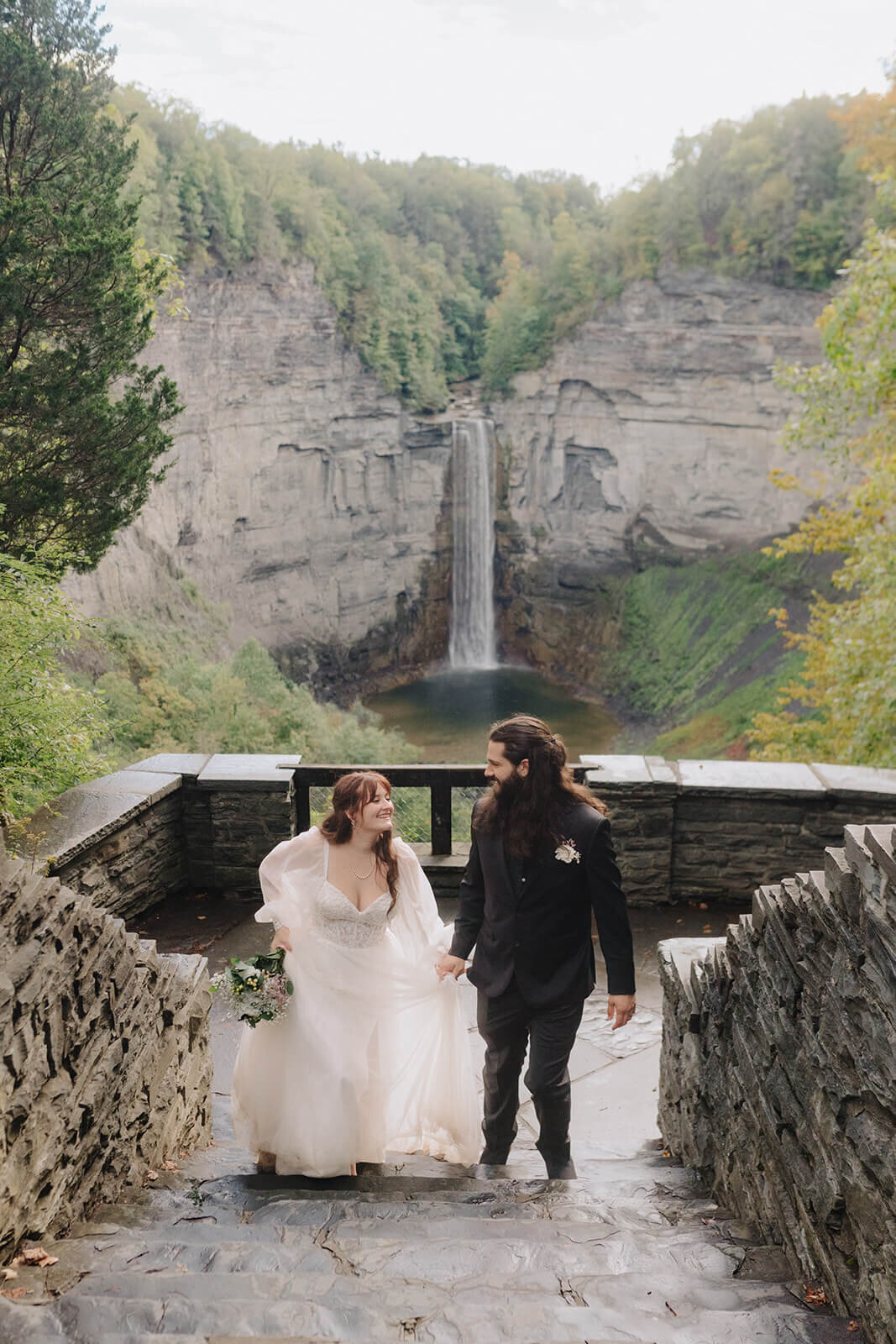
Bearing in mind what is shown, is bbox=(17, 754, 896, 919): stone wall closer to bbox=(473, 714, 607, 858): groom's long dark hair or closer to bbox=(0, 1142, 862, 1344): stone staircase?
bbox=(473, 714, 607, 858): groom's long dark hair

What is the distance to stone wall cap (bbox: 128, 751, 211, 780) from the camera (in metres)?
6.07

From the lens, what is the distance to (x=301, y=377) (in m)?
27.9

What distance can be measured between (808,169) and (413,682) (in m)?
18.2

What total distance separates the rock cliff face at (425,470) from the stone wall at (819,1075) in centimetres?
2129

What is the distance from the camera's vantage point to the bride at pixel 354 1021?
3.45 m

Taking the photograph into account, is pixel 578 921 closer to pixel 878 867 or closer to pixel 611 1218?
pixel 611 1218

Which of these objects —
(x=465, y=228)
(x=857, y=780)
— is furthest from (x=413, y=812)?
(x=465, y=228)

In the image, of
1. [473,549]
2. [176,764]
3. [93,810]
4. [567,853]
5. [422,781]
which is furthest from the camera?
[473,549]

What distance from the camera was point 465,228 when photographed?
37000mm

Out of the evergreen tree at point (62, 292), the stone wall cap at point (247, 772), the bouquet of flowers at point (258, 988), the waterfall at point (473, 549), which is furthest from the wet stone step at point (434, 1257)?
the waterfall at point (473, 549)

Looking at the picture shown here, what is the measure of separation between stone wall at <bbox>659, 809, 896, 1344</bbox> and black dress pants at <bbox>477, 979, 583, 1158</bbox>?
0.50 m

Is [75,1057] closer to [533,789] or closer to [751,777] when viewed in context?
[533,789]

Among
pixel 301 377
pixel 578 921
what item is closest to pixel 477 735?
pixel 301 377

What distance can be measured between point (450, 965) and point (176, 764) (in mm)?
3209
